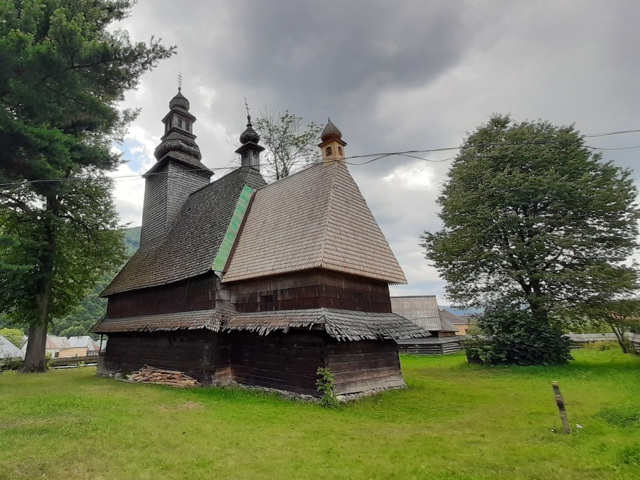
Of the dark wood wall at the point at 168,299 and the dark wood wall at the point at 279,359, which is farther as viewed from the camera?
the dark wood wall at the point at 168,299

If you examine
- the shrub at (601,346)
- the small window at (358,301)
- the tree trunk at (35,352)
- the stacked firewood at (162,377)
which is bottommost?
the shrub at (601,346)

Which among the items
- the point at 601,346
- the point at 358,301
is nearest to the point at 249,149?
the point at 358,301

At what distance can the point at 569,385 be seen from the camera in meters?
11.8

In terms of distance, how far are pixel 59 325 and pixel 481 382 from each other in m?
96.5

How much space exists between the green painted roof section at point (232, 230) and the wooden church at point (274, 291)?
0.17ft

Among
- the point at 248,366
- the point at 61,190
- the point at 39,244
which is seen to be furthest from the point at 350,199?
the point at 39,244

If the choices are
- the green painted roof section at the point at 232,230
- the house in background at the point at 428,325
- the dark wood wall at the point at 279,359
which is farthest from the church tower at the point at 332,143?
the house in background at the point at 428,325

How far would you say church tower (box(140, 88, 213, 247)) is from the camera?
62.8 feet

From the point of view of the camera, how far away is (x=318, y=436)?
661 centimetres

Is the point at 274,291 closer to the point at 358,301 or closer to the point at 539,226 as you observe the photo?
the point at 358,301

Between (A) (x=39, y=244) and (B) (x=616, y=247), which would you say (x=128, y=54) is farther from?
(B) (x=616, y=247)

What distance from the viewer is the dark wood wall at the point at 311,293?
1037cm

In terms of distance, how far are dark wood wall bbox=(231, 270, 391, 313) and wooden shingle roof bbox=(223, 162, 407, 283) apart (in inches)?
15.3

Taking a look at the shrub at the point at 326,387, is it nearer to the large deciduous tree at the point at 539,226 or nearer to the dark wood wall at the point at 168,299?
the dark wood wall at the point at 168,299
